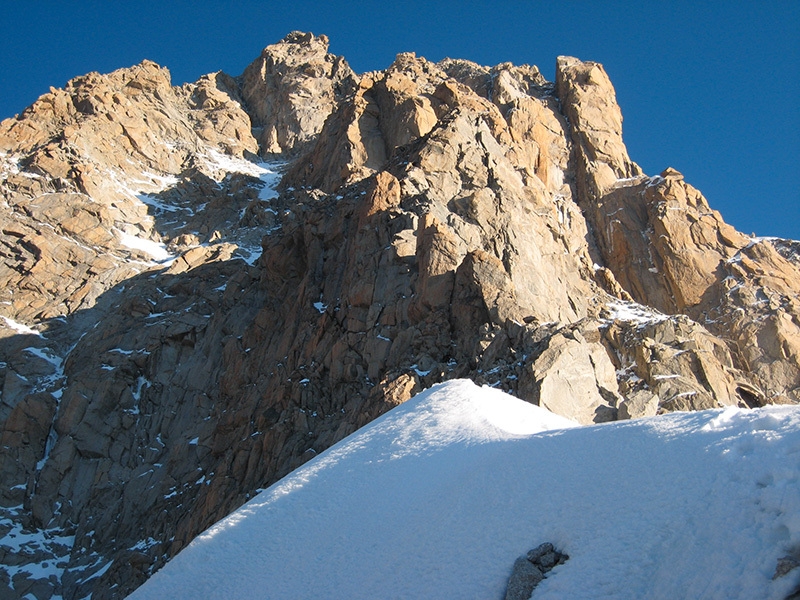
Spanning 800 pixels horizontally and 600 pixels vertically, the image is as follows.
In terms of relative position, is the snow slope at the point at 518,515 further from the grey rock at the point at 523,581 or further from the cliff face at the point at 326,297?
the cliff face at the point at 326,297

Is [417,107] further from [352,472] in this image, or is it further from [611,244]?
[352,472]

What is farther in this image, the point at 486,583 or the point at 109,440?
the point at 109,440

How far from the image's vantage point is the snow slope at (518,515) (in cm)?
665

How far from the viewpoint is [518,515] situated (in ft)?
29.8

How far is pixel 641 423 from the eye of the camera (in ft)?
31.8

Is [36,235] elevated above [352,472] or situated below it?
above

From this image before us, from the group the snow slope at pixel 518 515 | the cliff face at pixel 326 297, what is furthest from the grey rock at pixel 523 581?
the cliff face at pixel 326 297

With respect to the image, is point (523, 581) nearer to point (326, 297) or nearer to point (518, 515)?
point (518, 515)

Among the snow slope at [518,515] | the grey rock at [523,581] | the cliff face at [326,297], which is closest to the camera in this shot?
the snow slope at [518,515]

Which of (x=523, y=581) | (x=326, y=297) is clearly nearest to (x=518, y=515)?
(x=523, y=581)

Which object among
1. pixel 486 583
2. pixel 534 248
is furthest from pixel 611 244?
pixel 486 583

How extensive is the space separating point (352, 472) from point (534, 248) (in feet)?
84.2

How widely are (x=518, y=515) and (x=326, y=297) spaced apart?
1132 inches

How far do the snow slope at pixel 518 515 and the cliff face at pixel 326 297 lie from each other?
10.5 meters
